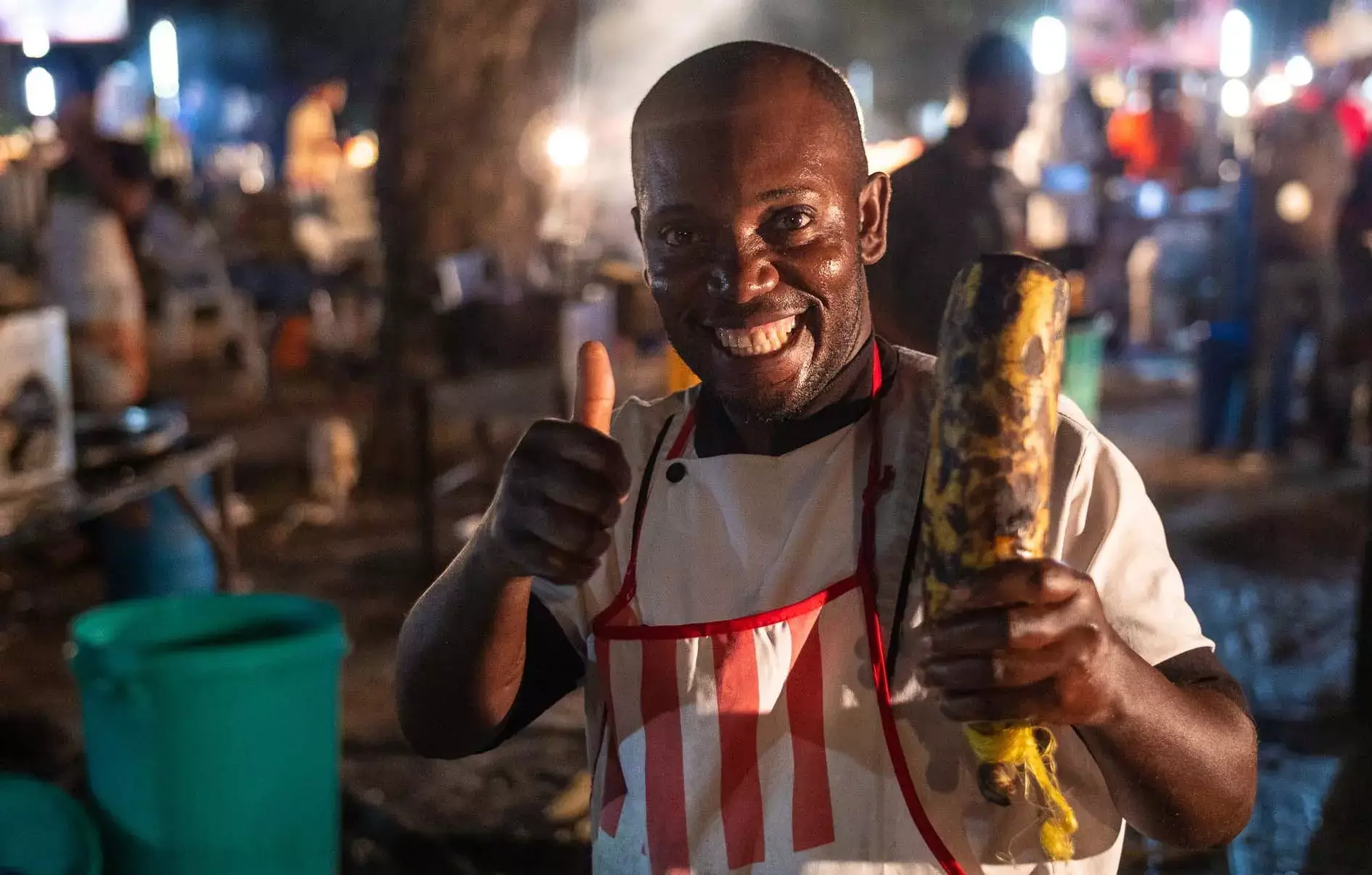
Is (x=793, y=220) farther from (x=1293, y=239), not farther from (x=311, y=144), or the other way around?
(x=311, y=144)

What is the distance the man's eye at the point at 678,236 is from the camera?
5.21 ft

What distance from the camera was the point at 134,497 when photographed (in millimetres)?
4430

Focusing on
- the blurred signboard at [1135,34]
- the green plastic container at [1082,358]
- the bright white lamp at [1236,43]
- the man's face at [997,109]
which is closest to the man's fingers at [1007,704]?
the man's face at [997,109]

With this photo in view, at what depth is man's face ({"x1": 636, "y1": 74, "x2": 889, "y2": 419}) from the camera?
1540 millimetres

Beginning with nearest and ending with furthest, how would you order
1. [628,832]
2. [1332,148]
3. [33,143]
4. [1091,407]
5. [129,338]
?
[628,832]
[129,338]
[1091,407]
[1332,148]
[33,143]

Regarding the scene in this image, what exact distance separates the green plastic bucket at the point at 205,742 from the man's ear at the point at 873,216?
202 centimetres

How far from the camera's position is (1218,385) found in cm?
905

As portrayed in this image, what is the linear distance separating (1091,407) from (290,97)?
22.0m

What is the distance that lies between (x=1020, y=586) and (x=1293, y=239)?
809 cm

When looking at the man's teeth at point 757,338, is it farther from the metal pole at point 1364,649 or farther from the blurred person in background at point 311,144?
the blurred person in background at point 311,144

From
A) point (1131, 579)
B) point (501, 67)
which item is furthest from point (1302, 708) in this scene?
point (501, 67)

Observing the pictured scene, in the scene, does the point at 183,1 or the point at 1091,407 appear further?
the point at 183,1

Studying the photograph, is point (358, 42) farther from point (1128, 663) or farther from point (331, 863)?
point (1128, 663)

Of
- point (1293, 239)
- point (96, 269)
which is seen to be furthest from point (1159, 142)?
point (96, 269)
